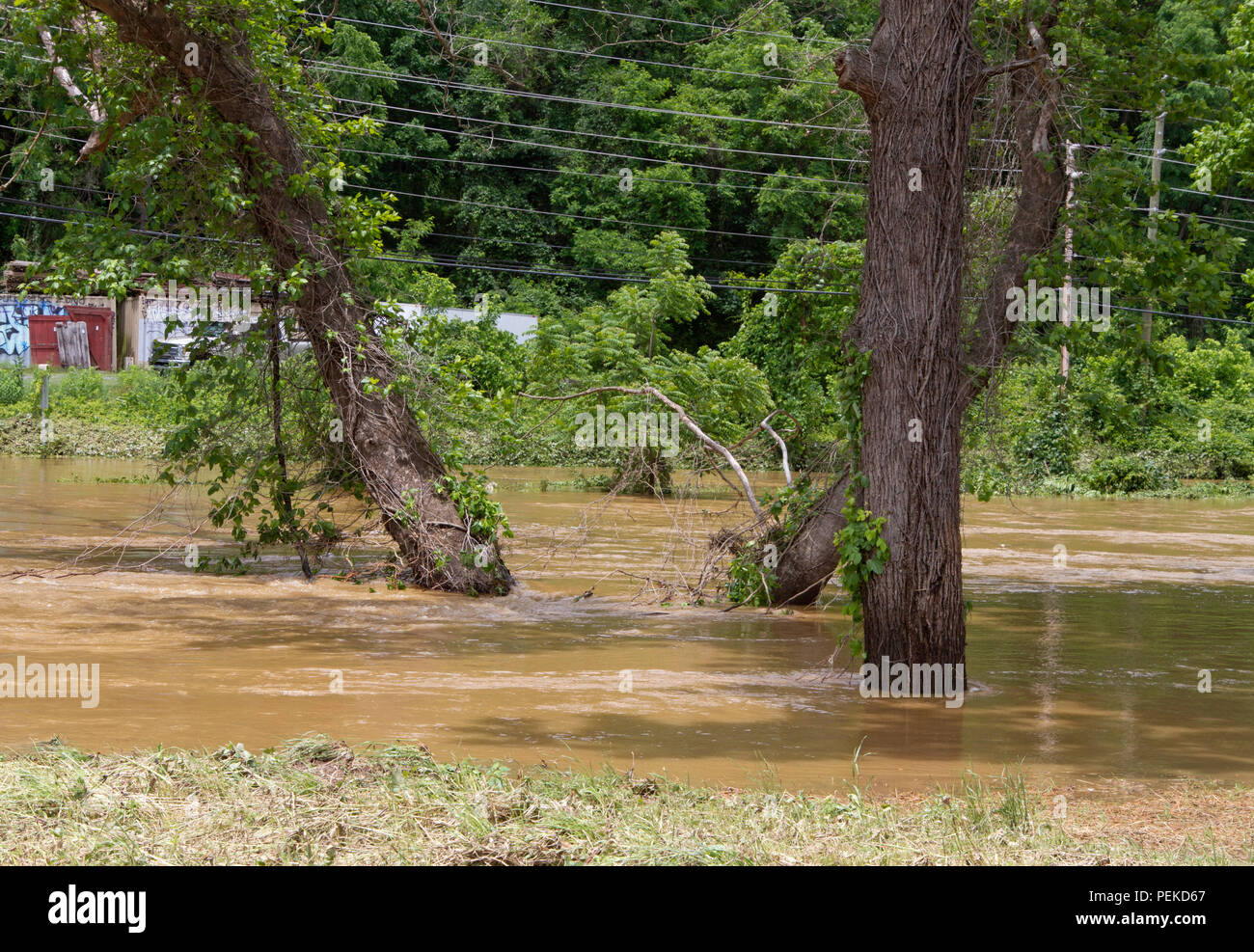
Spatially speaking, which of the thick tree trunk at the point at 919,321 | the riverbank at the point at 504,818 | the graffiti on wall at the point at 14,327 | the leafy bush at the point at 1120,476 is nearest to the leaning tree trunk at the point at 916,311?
the thick tree trunk at the point at 919,321

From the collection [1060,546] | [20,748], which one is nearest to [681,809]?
[20,748]

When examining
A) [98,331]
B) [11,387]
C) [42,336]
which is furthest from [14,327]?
[11,387]

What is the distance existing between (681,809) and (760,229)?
158 ft

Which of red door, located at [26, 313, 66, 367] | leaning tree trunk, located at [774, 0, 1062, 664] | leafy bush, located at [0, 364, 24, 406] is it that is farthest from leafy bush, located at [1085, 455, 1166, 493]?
red door, located at [26, 313, 66, 367]

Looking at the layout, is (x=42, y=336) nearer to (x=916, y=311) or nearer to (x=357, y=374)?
(x=357, y=374)

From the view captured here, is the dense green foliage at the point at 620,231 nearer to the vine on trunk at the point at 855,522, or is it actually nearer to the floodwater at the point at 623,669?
the vine on trunk at the point at 855,522

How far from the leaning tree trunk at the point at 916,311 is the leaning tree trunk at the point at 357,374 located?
5.74 meters

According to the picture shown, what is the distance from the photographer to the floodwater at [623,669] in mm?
8250

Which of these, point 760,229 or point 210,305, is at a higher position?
point 760,229

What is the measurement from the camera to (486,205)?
5131cm

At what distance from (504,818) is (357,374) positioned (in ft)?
31.2

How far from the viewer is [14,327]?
43.2 meters

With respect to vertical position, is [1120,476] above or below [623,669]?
above

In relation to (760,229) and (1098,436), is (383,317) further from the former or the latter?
(760,229)
